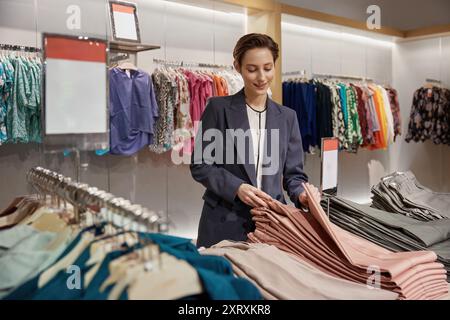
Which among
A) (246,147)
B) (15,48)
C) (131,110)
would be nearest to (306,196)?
(246,147)

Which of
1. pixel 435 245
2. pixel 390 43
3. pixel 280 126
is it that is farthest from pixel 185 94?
pixel 390 43

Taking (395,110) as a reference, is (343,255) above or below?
below

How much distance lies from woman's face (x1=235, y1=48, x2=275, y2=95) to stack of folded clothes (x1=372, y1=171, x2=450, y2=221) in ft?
2.38

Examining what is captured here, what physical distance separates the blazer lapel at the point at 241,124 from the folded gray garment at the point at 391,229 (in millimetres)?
349

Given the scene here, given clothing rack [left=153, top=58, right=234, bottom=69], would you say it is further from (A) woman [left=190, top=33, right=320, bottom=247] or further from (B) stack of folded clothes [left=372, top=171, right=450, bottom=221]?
(B) stack of folded clothes [left=372, top=171, right=450, bottom=221]

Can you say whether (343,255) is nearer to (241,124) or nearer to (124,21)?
(241,124)

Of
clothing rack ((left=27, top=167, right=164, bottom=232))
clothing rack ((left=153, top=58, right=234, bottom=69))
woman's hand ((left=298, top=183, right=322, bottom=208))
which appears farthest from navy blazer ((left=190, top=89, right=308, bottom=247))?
clothing rack ((left=153, top=58, right=234, bottom=69))

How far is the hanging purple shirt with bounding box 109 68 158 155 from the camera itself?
13.5ft

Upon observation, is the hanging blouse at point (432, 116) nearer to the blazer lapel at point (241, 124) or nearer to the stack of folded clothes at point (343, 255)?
the blazer lapel at point (241, 124)

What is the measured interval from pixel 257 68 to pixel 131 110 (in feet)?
7.99

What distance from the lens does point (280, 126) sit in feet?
6.81

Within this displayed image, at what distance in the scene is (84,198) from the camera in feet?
3.67

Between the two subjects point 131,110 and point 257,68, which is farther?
point 131,110

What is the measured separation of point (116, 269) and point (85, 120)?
435 mm
